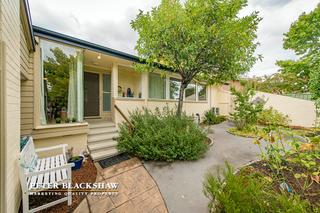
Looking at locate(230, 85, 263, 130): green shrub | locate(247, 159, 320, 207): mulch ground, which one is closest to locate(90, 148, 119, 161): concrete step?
locate(247, 159, 320, 207): mulch ground

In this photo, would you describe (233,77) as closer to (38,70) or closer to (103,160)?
(103,160)

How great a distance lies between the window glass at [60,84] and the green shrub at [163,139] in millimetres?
1667

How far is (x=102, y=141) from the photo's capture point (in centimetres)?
460

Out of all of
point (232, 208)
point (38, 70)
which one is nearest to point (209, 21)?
point (232, 208)

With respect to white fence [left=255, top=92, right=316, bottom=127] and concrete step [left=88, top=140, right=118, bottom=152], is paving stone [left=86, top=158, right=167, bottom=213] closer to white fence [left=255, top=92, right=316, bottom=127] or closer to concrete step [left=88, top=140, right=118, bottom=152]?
concrete step [left=88, top=140, right=118, bottom=152]

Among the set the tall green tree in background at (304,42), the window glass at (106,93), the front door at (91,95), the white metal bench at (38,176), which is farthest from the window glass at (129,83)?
the tall green tree in background at (304,42)

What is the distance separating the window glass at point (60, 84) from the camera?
3795 mm

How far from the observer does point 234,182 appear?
6.34 feet

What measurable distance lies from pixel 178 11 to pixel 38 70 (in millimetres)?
4313

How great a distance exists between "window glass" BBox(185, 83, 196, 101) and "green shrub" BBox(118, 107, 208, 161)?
433 centimetres

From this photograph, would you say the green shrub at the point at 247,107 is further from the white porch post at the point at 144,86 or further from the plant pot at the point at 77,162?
the plant pot at the point at 77,162

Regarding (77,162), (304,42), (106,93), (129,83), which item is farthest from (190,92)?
(304,42)

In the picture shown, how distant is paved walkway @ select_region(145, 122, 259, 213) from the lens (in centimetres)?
253

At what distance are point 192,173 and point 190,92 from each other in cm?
626
